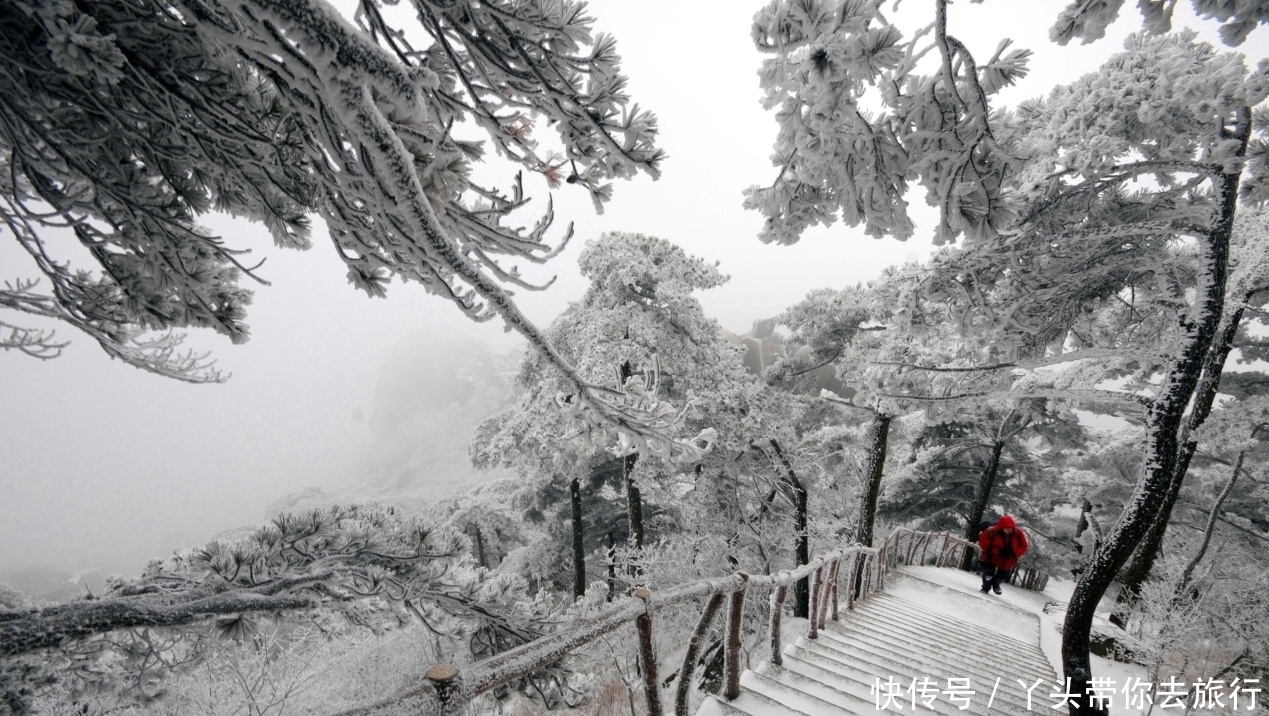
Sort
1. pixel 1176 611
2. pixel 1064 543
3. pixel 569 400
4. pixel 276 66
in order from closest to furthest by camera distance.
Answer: pixel 276 66 < pixel 569 400 < pixel 1176 611 < pixel 1064 543

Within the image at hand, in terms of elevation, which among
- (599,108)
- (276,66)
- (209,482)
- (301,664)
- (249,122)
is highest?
(599,108)

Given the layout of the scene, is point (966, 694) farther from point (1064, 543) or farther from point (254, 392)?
point (254, 392)

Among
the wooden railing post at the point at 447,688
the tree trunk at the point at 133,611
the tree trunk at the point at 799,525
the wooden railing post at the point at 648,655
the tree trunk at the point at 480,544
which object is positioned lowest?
the tree trunk at the point at 480,544

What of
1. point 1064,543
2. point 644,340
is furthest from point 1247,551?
point 644,340

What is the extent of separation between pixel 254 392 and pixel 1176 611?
15317cm

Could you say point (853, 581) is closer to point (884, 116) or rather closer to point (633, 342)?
point (633, 342)

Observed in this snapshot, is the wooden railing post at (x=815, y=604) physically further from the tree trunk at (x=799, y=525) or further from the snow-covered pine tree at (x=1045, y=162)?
the tree trunk at (x=799, y=525)

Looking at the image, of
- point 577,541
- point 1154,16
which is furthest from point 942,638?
point 577,541

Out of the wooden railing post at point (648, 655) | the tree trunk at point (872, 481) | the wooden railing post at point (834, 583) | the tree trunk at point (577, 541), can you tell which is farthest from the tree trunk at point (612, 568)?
the wooden railing post at point (648, 655)

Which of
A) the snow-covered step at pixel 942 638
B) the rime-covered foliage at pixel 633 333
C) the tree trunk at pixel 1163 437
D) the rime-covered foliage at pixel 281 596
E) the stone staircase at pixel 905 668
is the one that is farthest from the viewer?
the rime-covered foliage at pixel 633 333

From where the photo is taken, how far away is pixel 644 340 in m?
9.30

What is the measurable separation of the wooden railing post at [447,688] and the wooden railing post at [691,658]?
6.27ft

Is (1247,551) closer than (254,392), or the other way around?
(1247,551)

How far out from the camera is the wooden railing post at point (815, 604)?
5.10m
